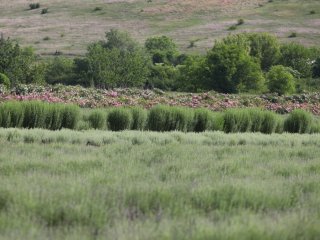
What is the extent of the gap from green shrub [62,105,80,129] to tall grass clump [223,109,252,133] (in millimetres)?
4354

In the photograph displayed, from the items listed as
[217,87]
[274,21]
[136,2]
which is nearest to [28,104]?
[217,87]

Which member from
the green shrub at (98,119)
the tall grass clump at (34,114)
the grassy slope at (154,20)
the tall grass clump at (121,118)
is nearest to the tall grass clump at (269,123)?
the tall grass clump at (121,118)

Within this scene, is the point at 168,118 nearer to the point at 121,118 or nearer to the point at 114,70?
the point at 121,118

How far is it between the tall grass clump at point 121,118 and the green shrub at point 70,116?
1033 millimetres

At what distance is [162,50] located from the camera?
56781 mm

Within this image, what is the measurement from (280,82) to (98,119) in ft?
78.3

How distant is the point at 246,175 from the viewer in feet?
22.0

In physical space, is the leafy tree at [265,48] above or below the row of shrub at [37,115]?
below

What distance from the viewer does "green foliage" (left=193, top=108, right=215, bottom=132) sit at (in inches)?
595

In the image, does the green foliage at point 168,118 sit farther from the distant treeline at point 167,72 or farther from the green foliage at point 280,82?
the green foliage at point 280,82

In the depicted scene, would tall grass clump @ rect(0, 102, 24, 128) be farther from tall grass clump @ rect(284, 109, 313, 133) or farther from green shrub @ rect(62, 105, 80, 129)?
tall grass clump @ rect(284, 109, 313, 133)

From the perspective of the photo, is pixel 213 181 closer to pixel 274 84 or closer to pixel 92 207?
pixel 92 207

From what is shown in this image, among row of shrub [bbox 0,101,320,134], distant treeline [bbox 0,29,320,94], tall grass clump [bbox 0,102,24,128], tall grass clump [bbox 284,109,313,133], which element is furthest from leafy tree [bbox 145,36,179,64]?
tall grass clump [bbox 0,102,24,128]

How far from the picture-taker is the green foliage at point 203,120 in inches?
595
